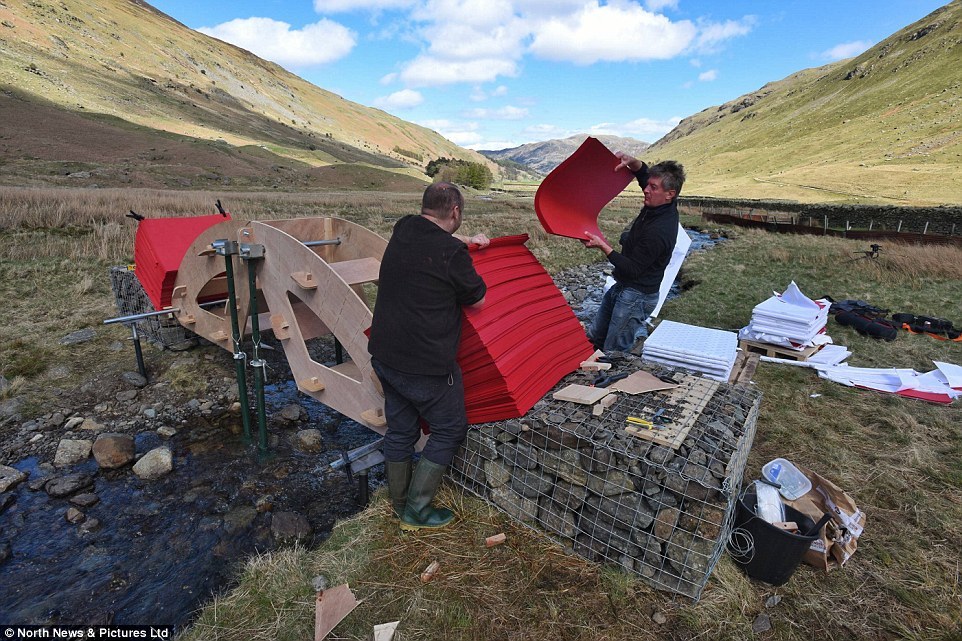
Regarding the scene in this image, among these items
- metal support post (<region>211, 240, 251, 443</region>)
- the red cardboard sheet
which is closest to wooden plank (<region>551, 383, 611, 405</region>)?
the red cardboard sheet

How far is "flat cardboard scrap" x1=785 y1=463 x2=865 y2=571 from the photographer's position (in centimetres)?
349

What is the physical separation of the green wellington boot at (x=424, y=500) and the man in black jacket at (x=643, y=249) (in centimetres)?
280

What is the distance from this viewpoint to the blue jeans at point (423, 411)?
138 inches

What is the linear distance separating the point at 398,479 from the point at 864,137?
118156 mm

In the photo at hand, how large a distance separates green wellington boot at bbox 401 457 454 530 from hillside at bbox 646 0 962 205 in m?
62.4

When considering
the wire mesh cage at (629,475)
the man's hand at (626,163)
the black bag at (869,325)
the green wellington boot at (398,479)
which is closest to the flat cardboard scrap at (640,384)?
the wire mesh cage at (629,475)

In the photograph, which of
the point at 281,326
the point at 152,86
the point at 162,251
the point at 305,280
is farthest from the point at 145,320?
the point at 152,86

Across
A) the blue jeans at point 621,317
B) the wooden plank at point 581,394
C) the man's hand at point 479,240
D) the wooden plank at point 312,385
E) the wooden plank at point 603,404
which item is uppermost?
the man's hand at point 479,240

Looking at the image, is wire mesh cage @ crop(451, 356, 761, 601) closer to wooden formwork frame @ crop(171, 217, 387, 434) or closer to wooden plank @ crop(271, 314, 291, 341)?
wooden formwork frame @ crop(171, 217, 387, 434)

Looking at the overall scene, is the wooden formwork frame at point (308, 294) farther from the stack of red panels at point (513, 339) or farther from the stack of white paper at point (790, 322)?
the stack of white paper at point (790, 322)

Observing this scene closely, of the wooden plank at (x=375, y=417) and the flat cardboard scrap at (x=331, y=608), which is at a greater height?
the wooden plank at (x=375, y=417)

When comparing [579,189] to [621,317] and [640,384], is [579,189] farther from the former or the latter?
[640,384]

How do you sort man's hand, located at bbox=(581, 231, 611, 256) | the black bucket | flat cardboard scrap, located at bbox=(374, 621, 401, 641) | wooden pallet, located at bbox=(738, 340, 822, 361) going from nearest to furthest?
1. flat cardboard scrap, located at bbox=(374, 621, 401, 641)
2. the black bucket
3. man's hand, located at bbox=(581, 231, 611, 256)
4. wooden pallet, located at bbox=(738, 340, 822, 361)

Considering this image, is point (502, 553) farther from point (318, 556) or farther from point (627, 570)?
point (318, 556)
